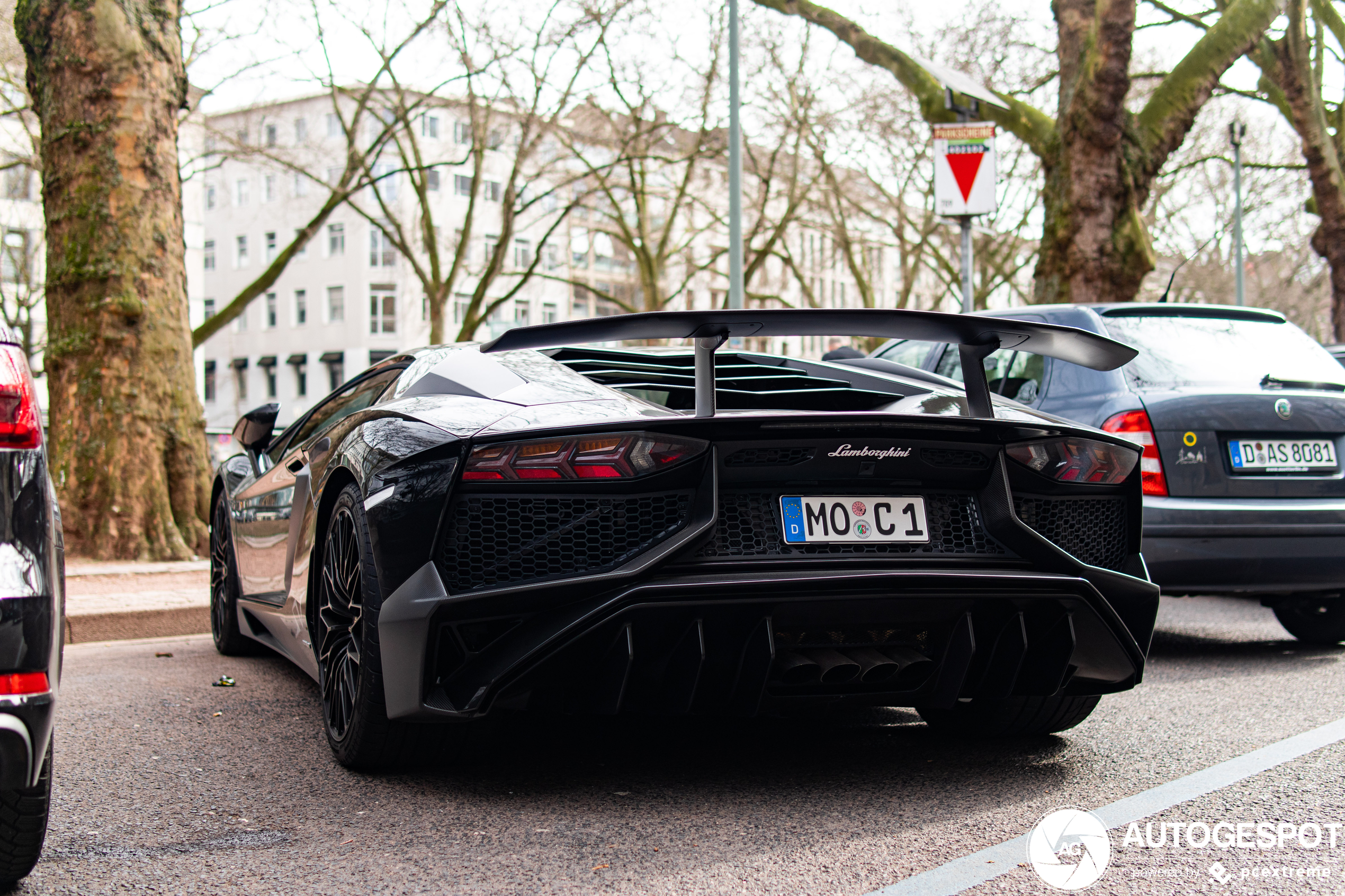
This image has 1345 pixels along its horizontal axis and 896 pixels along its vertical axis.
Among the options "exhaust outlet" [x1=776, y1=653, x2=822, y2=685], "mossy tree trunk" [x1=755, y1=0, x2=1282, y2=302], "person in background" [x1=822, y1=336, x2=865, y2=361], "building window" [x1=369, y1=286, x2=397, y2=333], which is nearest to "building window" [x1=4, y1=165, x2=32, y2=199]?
"building window" [x1=369, y1=286, x2=397, y2=333]

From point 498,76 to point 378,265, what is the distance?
121 feet

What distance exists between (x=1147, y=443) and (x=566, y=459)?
3.20m

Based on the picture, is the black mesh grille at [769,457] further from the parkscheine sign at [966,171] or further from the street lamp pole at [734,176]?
the street lamp pole at [734,176]

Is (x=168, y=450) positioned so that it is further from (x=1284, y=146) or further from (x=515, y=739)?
(x=1284, y=146)

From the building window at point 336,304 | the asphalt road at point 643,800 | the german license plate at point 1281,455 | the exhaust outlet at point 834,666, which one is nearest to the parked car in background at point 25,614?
the asphalt road at point 643,800

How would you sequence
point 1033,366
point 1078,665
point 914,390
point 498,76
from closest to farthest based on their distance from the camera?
point 1078,665 < point 914,390 < point 1033,366 < point 498,76

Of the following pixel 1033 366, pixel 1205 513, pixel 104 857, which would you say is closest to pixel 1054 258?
pixel 1033 366

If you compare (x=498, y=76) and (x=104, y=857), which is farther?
(x=498, y=76)

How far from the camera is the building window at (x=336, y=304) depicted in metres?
59.7

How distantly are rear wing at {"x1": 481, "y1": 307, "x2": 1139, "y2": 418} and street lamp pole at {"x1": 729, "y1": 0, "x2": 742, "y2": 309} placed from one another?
11.8 metres

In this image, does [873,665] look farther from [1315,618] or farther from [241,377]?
[241,377]

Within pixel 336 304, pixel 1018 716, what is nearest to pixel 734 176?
pixel 1018 716

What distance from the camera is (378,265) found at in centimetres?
5850

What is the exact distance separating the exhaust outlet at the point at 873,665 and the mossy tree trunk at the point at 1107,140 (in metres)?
10.6
